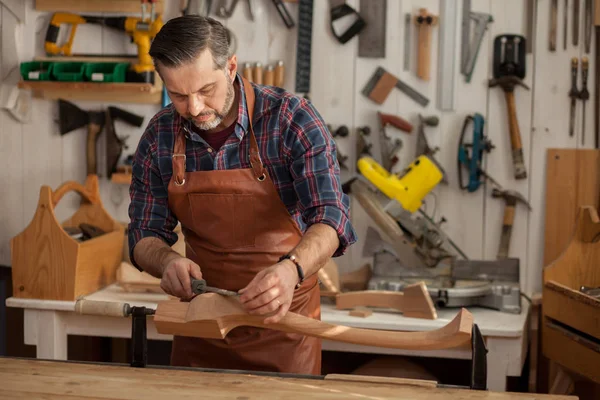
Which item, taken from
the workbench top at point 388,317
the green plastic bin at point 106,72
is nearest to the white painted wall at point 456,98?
the green plastic bin at point 106,72

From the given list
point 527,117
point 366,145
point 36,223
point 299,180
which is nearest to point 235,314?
point 299,180

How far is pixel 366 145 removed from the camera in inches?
141

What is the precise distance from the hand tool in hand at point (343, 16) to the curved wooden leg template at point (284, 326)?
75.2 inches

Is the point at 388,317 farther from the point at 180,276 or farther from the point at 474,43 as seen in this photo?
the point at 474,43

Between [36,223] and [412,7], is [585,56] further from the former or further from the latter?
[36,223]

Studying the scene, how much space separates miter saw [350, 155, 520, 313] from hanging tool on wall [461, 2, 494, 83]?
1.47 ft

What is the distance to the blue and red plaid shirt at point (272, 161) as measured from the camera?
2180 mm

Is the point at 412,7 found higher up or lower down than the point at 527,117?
higher up

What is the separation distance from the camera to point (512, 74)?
11.4ft

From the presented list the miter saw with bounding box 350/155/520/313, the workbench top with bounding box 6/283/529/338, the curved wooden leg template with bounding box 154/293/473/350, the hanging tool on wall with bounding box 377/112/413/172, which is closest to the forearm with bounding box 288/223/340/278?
the curved wooden leg template with bounding box 154/293/473/350

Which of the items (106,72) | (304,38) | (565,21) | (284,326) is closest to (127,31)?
(106,72)

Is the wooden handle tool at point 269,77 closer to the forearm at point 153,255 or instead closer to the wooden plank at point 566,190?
the wooden plank at point 566,190

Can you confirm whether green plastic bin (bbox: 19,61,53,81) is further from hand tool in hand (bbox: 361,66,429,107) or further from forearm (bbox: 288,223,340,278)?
forearm (bbox: 288,223,340,278)

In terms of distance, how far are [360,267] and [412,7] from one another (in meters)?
1.15
